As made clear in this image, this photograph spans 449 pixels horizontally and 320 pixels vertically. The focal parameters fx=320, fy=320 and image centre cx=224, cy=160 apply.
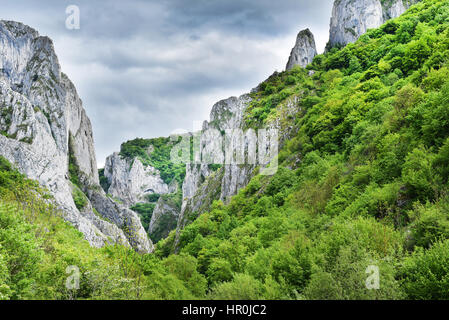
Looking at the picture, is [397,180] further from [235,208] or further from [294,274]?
[235,208]

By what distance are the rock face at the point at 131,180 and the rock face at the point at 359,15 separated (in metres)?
134

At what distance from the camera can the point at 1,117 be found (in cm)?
8125

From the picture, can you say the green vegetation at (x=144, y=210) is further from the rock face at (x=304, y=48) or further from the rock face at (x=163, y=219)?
the rock face at (x=304, y=48)

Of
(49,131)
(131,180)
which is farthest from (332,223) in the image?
(131,180)

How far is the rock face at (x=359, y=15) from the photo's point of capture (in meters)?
77.1

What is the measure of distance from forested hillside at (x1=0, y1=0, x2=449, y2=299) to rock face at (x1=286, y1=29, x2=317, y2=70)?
4370 cm

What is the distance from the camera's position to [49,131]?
329 feet

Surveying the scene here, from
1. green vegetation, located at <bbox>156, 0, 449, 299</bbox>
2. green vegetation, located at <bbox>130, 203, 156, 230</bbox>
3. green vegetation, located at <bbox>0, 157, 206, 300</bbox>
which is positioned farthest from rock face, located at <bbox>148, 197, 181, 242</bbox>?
green vegetation, located at <bbox>0, 157, 206, 300</bbox>

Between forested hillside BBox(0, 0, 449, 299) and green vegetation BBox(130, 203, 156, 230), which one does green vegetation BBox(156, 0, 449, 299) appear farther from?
green vegetation BBox(130, 203, 156, 230)

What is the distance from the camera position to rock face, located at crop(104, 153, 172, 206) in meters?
178

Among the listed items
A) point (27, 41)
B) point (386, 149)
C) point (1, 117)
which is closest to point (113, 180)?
point (27, 41)

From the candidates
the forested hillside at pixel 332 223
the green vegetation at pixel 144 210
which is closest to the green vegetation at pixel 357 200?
the forested hillside at pixel 332 223

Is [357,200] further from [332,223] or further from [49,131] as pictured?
[49,131]
